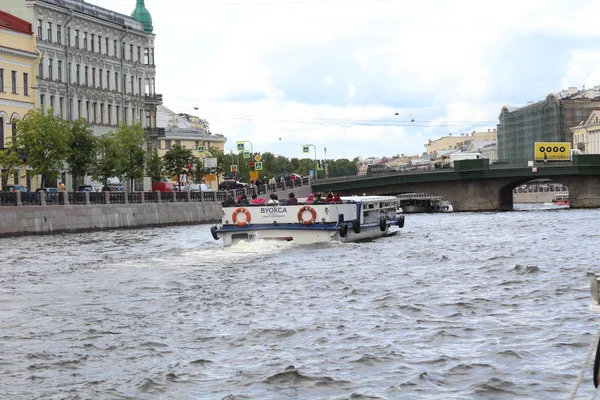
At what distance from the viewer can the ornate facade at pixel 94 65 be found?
7931 cm

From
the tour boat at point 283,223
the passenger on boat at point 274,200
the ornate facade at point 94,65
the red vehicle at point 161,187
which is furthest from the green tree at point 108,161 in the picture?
the tour boat at point 283,223

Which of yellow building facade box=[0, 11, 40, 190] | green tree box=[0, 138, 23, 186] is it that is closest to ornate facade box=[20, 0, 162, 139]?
yellow building facade box=[0, 11, 40, 190]

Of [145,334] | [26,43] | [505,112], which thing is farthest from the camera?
[505,112]

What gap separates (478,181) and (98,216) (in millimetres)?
44967

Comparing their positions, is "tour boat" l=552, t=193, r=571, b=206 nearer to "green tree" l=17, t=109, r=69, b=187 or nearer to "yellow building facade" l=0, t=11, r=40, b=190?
"yellow building facade" l=0, t=11, r=40, b=190

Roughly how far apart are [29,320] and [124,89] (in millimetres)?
75479

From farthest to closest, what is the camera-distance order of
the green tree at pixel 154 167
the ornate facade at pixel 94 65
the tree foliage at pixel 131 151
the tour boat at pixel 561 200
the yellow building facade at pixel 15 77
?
the tour boat at pixel 561 200, the green tree at pixel 154 167, the ornate facade at pixel 94 65, the tree foliage at pixel 131 151, the yellow building facade at pixel 15 77

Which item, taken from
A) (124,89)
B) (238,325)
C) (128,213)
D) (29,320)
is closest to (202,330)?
(238,325)

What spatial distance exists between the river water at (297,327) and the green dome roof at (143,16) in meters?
70.4

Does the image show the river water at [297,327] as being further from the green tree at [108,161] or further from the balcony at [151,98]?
the balcony at [151,98]

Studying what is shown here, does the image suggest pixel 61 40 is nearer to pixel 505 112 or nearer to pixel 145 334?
pixel 145 334

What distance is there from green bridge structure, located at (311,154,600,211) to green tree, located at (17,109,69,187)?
3370 centimetres

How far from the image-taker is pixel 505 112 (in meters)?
174

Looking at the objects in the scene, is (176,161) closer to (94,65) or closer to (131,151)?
(94,65)
